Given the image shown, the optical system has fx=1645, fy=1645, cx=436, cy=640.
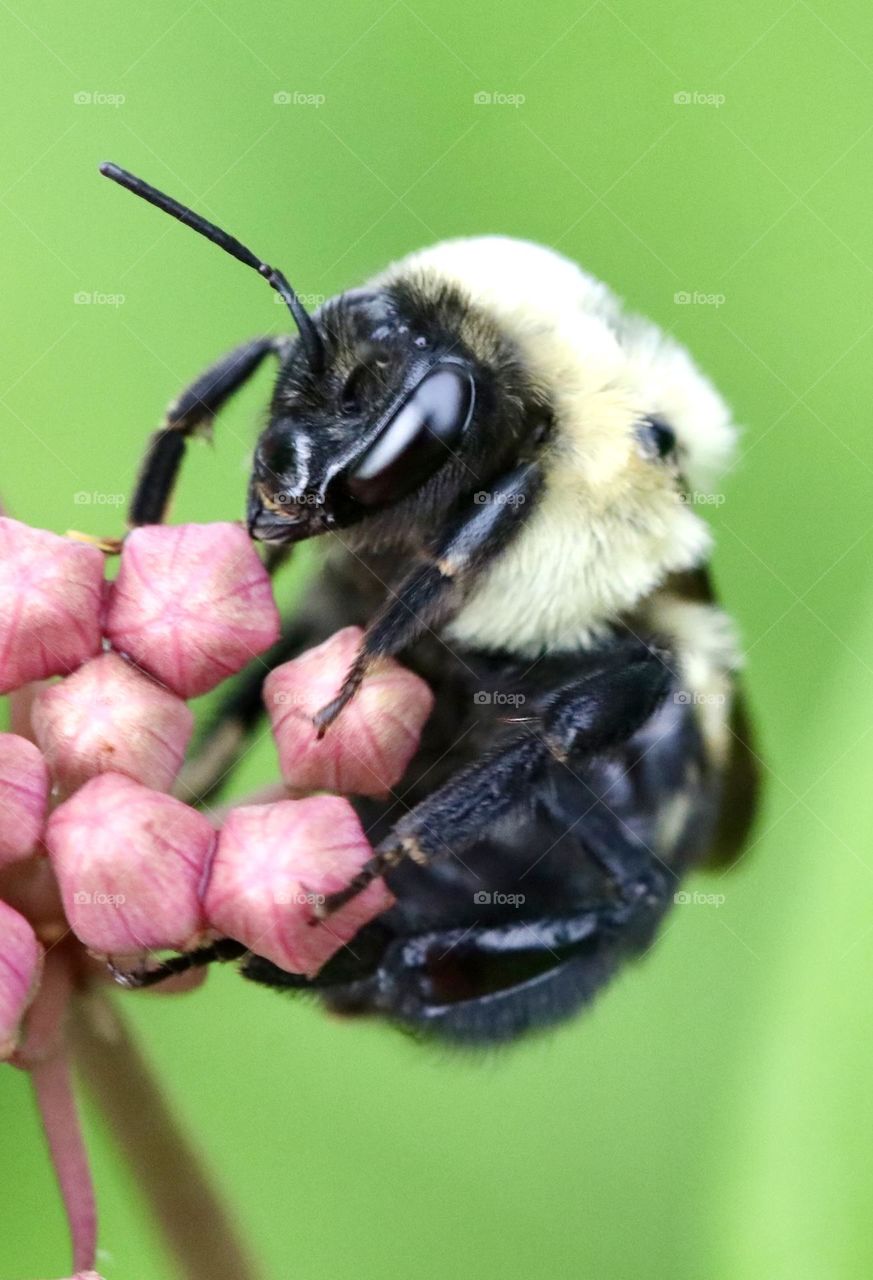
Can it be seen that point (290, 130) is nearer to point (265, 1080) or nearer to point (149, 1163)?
point (265, 1080)

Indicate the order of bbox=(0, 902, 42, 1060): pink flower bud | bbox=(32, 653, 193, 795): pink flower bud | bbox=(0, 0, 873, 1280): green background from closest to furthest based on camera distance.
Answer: bbox=(0, 902, 42, 1060): pink flower bud → bbox=(32, 653, 193, 795): pink flower bud → bbox=(0, 0, 873, 1280): green background

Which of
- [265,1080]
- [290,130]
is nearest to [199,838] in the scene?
[265,1080]

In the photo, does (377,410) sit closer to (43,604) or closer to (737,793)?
(43,604)

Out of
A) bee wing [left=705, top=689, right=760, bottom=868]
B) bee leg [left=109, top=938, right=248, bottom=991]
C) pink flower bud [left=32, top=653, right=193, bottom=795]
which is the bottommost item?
bee leg [left=109, top=938, right=248, bottom=991]

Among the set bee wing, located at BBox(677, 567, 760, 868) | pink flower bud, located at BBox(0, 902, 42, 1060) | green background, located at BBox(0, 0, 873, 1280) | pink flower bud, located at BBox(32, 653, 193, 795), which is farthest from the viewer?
green background, located at BBox(0, 0, 873, 1280)

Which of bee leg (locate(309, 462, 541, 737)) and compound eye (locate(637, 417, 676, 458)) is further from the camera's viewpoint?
compound eye (locate(637, 417, 676, 458))

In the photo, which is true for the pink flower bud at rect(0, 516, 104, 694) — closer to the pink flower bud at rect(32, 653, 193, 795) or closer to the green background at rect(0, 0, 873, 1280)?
the pink flower bud at rect(32, 653, 193, 795)

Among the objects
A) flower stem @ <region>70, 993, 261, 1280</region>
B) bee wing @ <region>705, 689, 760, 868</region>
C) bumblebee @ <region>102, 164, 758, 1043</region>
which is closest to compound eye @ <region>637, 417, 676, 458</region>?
bumblebee @ <region>102, 164, 758, 1043</region>
